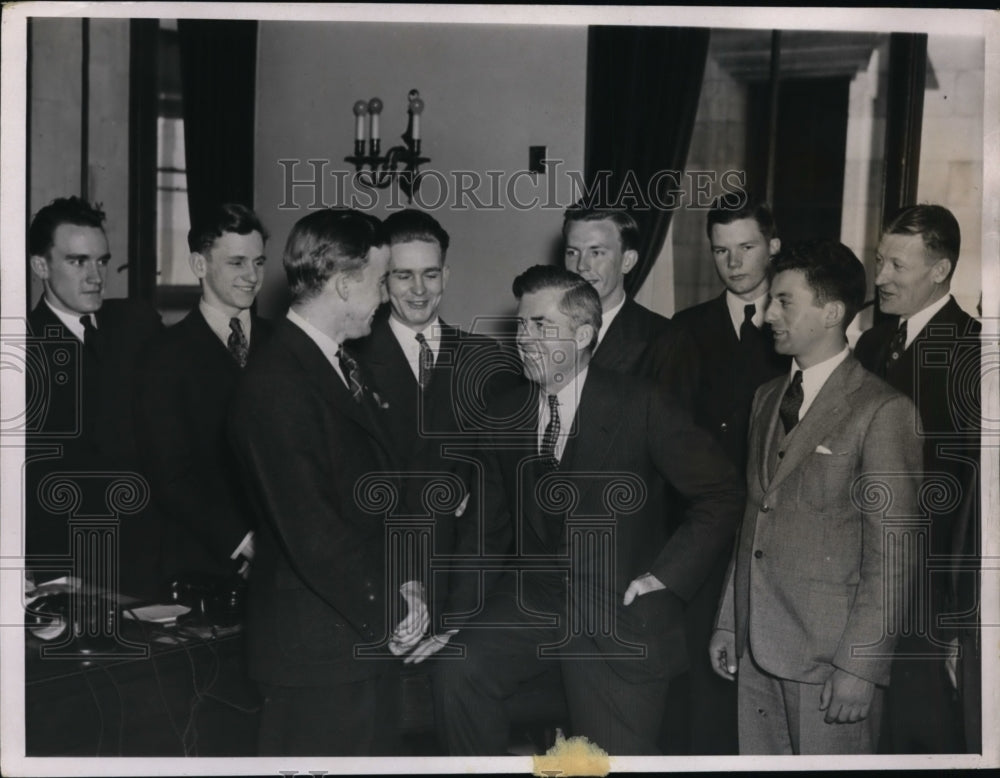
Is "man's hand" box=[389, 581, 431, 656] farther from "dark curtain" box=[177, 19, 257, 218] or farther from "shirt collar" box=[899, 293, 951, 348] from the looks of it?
"shirt collar" box=[899, 293, 951, 348]

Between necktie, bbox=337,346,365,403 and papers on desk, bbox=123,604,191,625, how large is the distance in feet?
2.60

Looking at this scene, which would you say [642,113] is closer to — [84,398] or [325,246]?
[325,246]

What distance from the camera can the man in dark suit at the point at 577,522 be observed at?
3.02 m

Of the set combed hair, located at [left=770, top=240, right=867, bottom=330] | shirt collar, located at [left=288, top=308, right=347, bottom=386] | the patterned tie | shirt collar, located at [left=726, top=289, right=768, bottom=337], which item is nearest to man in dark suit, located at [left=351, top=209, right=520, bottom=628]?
shirt collar, located at [left=288, top=308, right=347, bottom=386]

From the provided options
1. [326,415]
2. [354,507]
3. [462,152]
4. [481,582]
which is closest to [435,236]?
[462,152]

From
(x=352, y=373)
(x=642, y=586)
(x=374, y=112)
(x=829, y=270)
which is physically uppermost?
(x=374, y=112)

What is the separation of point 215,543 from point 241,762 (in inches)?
25.9

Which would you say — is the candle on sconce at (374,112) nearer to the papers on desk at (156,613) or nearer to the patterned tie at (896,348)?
the papers on desk at (156,613)

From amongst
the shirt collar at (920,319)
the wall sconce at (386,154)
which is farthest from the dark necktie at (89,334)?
the shirt collar at (920,319)

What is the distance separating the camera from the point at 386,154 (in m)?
3.01

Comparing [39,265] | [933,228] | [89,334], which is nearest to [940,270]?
[933,228]

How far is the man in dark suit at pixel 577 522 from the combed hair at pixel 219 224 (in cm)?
78

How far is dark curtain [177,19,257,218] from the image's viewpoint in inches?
118

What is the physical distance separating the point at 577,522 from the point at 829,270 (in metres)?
1.04
